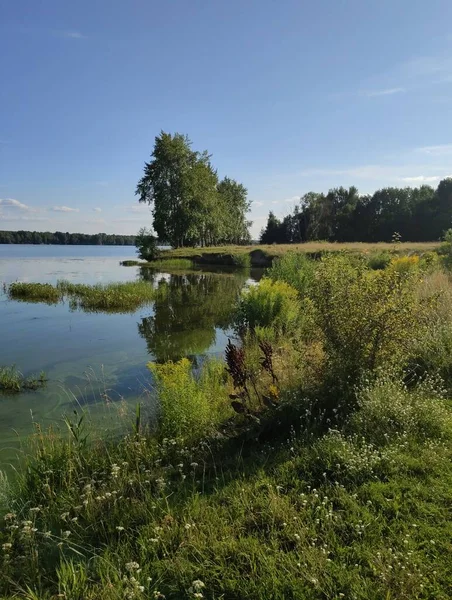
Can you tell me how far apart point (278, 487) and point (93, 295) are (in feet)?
58.2

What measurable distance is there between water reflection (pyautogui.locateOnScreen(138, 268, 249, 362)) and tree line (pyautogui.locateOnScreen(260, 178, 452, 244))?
39.8 m

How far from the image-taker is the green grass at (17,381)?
26.2 feet

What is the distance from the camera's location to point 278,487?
3.40m

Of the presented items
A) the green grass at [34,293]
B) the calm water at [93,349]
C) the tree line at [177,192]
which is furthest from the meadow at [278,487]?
the tree line at [177,192]

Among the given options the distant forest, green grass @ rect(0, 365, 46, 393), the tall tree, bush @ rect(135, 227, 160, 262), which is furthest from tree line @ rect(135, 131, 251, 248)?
the distant forest

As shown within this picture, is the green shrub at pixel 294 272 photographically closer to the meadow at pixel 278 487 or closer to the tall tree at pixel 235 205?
the meadow at pixel 278 487

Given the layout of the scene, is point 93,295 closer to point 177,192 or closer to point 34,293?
point 34,293

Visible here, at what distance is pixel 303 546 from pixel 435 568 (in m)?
0.80

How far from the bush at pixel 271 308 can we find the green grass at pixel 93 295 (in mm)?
8193

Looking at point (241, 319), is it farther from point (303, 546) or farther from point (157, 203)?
point (157, 203)

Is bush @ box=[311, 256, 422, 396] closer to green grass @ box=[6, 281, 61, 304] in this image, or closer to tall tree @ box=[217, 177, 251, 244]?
green grass @ box=[6, 281, 61, 304]

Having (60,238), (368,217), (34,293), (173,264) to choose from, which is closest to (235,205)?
(368,217)

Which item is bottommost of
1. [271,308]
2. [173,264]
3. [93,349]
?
[93,349]

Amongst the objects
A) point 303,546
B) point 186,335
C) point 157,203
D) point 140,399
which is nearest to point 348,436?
point 303,546
